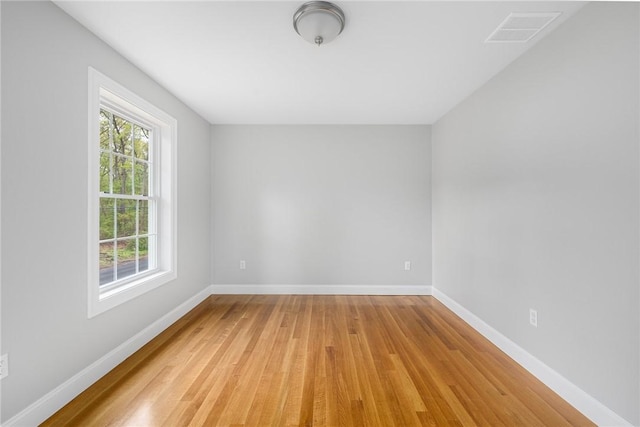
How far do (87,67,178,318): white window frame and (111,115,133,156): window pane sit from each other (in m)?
0.08

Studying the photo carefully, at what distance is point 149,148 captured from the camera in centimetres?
298

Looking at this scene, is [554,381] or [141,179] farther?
[141,179]

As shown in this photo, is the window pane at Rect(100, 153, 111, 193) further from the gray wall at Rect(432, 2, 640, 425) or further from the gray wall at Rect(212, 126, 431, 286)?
the gray wall at Rect(432, 2, 640, 425)

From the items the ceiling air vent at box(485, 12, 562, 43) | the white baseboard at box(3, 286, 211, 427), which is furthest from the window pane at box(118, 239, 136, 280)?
the ceiling air vent at box(485, 12, 562, 43)

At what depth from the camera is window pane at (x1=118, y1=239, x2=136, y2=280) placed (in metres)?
2.50

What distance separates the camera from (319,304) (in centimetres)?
372

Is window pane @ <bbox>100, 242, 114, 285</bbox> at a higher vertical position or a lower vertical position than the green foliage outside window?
lower

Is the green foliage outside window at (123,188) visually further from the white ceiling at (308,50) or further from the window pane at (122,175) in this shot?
the white ceiling at (308,50)

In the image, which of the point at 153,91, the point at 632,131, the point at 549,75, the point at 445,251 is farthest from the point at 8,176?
the point at 445,251

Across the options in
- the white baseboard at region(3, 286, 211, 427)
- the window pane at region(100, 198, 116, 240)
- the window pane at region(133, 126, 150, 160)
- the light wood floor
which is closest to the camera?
the white baseboard at region(3, 286, 211, 427)

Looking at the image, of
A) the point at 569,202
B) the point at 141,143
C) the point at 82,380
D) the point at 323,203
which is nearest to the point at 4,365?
the point at 82,380

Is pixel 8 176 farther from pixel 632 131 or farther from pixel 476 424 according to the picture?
pixel 632 131

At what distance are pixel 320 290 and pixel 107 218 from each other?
2803mm

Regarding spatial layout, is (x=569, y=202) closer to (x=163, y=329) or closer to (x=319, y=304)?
(x=319, y=304)
